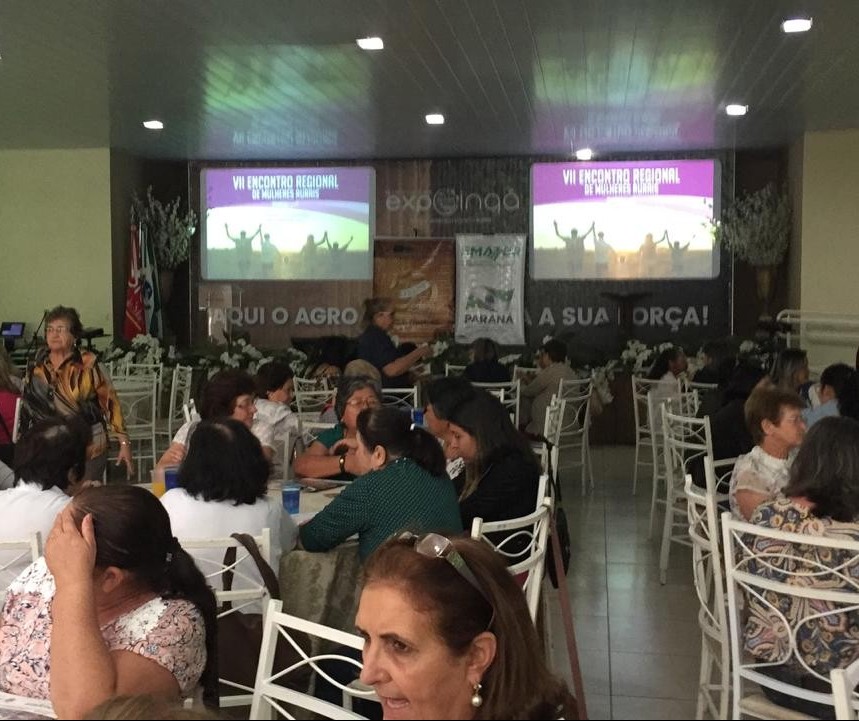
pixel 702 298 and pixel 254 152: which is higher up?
pixel 254 152

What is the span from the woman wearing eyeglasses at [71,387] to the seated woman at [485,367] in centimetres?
354

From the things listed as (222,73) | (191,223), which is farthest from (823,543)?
(191,223)

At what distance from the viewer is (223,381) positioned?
4.54 meters

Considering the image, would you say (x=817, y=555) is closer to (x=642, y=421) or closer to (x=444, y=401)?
(x=444, y=401)

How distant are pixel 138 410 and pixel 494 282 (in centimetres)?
511

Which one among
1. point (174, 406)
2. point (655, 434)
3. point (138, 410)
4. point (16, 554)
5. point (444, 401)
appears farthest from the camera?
point (138, 410)

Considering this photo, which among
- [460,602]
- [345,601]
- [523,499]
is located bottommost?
[345,601]

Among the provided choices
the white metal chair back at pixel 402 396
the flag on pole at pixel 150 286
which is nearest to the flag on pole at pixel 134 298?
the flag on pole at pixel 150 286

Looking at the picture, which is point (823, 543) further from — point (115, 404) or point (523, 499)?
point (115, 404)

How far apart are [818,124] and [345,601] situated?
8317 millimetres

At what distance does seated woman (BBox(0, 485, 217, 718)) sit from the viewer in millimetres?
1718

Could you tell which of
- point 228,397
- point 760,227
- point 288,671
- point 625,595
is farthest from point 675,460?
point 760,227

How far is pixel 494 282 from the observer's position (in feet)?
41.1

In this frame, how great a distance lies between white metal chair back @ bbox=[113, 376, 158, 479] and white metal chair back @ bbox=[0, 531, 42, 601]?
4.43m
